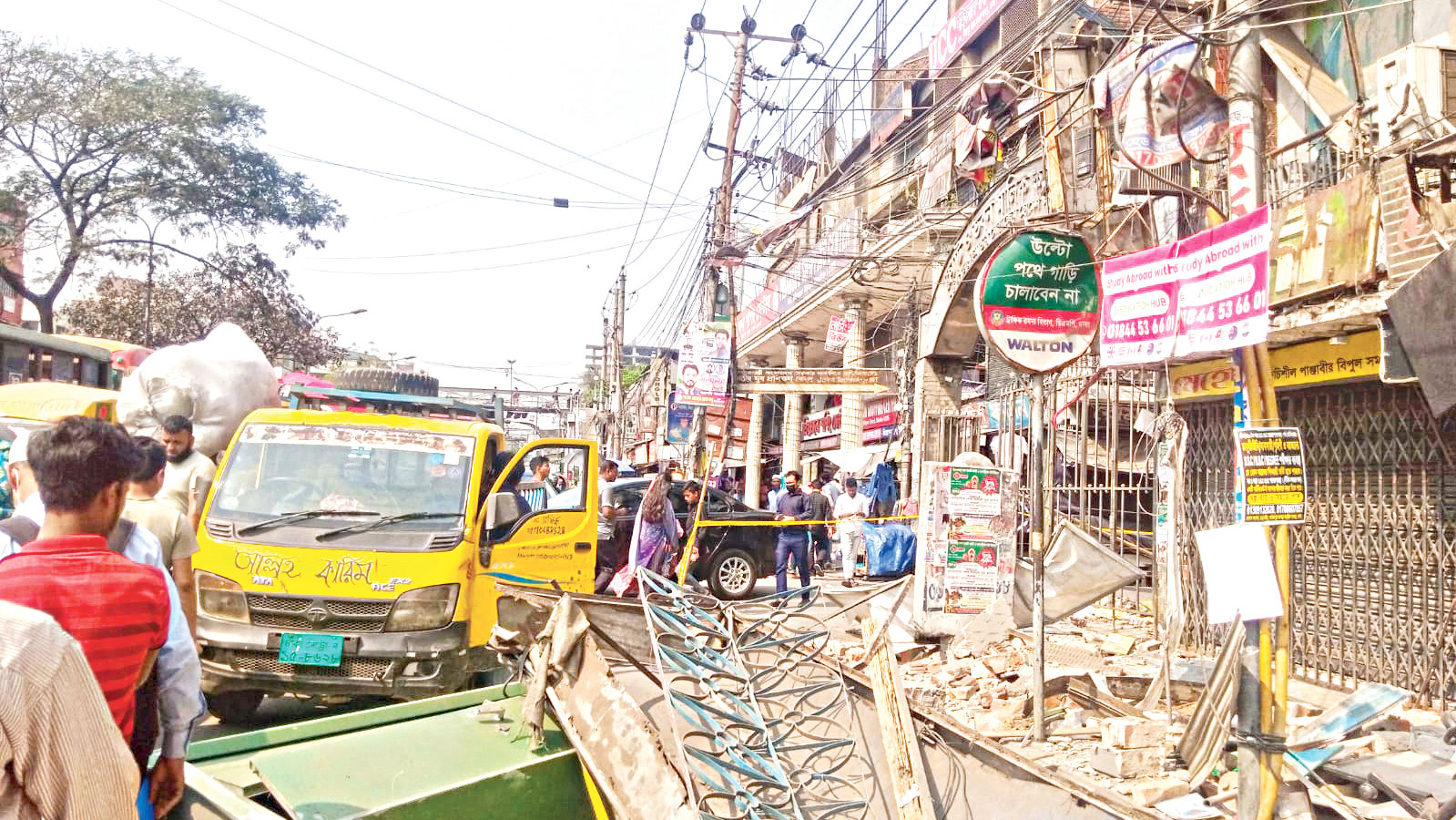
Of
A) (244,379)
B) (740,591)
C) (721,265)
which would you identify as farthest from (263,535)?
(721,265)

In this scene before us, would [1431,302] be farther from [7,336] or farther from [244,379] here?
[7,336]

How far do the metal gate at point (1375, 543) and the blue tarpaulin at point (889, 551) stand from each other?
5.83 metres

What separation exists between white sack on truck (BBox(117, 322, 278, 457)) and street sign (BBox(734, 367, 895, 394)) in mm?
9763

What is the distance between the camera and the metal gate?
7.11 metres

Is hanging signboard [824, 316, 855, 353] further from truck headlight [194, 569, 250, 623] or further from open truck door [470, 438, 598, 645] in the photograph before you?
truck headlight [194, 569, 250, 623]

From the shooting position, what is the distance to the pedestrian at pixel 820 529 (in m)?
17.7

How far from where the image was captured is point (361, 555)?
6.43 metres

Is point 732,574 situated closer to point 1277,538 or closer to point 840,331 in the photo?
point 840,331

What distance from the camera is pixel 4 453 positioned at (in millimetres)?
10969

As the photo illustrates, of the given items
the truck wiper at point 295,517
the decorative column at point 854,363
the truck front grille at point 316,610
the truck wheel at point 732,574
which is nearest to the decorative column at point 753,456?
the decorative column at point 854,363

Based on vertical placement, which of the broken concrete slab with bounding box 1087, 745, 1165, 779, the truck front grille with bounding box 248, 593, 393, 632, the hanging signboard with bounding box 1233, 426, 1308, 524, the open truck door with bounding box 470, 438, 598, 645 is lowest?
the broken concrete slab with bounding box 1087, 745, 1165, 779

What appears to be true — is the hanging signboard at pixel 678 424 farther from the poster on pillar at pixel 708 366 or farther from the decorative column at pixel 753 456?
the poster on pillar at pixel 708 366

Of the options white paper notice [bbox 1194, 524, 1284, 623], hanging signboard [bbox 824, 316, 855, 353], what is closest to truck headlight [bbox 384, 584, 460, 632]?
white paper notice [bbox 1194, 524, 1284, 623]

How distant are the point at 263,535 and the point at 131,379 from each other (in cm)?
287
